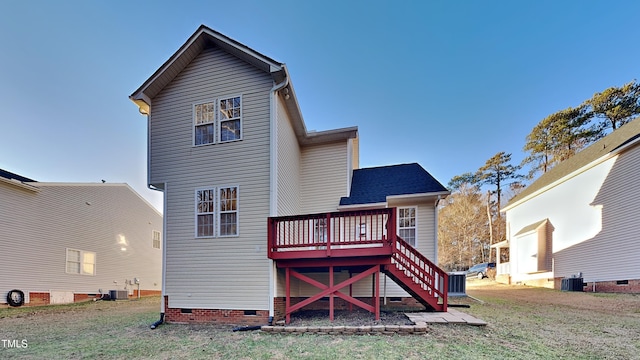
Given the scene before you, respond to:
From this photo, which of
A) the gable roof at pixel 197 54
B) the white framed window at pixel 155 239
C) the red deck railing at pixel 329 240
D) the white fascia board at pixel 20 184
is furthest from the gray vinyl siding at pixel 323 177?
the white framed window at pixel 155 239

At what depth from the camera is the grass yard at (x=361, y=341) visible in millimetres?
5004

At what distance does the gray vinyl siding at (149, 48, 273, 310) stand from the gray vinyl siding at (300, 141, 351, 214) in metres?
2.86

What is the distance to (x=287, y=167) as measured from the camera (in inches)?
365

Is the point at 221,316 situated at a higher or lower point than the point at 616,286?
higher

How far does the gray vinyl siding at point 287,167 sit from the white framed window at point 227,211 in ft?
4.21

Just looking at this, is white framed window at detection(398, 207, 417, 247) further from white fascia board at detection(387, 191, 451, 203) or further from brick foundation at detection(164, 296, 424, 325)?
brick foundation at detection(164, 296, 424, 325)

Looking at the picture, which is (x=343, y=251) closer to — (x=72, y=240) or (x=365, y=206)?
(x=365, y=206)

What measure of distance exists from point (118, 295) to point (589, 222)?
990 inches

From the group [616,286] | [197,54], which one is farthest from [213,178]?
[616,286]

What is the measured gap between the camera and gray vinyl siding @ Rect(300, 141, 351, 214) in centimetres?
1053

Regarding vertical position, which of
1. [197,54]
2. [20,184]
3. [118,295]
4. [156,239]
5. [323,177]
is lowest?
[118,295]

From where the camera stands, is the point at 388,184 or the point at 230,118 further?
the point at 388,184

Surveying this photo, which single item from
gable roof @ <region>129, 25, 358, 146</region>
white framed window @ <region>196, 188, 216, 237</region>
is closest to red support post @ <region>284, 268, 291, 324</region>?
white framed window @ <region>196, 188, 216, 237</region>

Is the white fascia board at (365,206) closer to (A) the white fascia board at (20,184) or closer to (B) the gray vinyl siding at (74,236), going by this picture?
(A) the white fascia board at (20,184)
